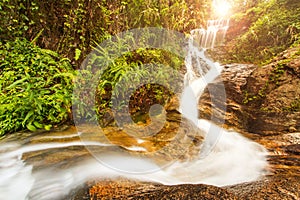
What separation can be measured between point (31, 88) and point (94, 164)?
6.28ft

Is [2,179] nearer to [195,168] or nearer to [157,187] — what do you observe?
[157,187]

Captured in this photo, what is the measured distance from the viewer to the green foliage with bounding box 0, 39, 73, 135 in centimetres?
320

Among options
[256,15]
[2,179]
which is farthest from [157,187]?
[256,15]

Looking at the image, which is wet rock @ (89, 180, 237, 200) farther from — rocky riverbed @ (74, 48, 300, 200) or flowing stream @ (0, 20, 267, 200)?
flowing stream @ (0, 20, 267, 200)

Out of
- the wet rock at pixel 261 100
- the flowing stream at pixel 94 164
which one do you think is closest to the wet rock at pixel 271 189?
the flowing stream at pixel 94 164

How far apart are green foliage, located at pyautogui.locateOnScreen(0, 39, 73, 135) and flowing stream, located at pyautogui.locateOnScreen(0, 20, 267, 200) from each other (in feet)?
1.06

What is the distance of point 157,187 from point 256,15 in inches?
359

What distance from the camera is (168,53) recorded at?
5324 mm

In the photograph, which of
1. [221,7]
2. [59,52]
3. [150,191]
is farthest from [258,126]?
[221,7]

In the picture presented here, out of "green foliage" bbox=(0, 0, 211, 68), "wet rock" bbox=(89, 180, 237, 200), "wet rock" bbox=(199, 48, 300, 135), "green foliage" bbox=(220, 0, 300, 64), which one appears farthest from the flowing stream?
"green foliage" bbox=(220, 0, 300, 64)

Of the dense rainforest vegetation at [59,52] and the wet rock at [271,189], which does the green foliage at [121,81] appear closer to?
the dense rainforest vegetation at [59,52]

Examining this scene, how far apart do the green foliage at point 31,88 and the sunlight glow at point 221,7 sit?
25.8 feet

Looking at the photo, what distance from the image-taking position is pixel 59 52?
13.2 ft

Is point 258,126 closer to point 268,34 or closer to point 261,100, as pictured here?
point 261,100
